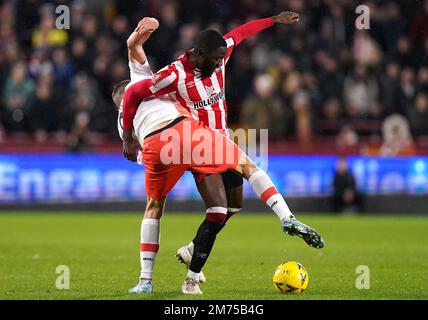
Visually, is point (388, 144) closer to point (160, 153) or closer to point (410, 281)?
point (410, 281)

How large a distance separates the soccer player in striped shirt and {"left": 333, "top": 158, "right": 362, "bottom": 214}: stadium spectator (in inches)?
391

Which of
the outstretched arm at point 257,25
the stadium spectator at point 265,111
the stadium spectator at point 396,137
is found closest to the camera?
the outstretched arm at point 257,25

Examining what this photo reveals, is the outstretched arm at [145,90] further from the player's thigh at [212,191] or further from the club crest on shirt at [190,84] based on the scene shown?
the player's thigh at [212,191]

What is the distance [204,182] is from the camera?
29.9ft

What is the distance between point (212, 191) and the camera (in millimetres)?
9062

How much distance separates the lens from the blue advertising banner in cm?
1972

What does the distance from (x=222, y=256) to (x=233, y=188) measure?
3.32m

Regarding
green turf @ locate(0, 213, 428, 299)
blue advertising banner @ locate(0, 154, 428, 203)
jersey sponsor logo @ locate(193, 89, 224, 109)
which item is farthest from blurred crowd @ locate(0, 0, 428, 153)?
jersey sponsor logo @ locate(193, 89, 224, 109)

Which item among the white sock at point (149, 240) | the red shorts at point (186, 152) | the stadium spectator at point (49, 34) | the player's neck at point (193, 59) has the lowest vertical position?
the white sock at point (149, 240)

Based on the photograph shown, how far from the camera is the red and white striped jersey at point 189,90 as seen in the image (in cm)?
914

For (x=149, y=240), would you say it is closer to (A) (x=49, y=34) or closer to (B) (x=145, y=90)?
(B) (x=145, y=90)

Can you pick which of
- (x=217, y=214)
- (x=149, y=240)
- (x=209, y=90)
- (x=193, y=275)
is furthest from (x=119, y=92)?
(x=193, y=275)

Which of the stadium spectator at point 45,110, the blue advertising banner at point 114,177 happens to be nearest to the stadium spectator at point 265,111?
the blue advertising banner at point 114,177
